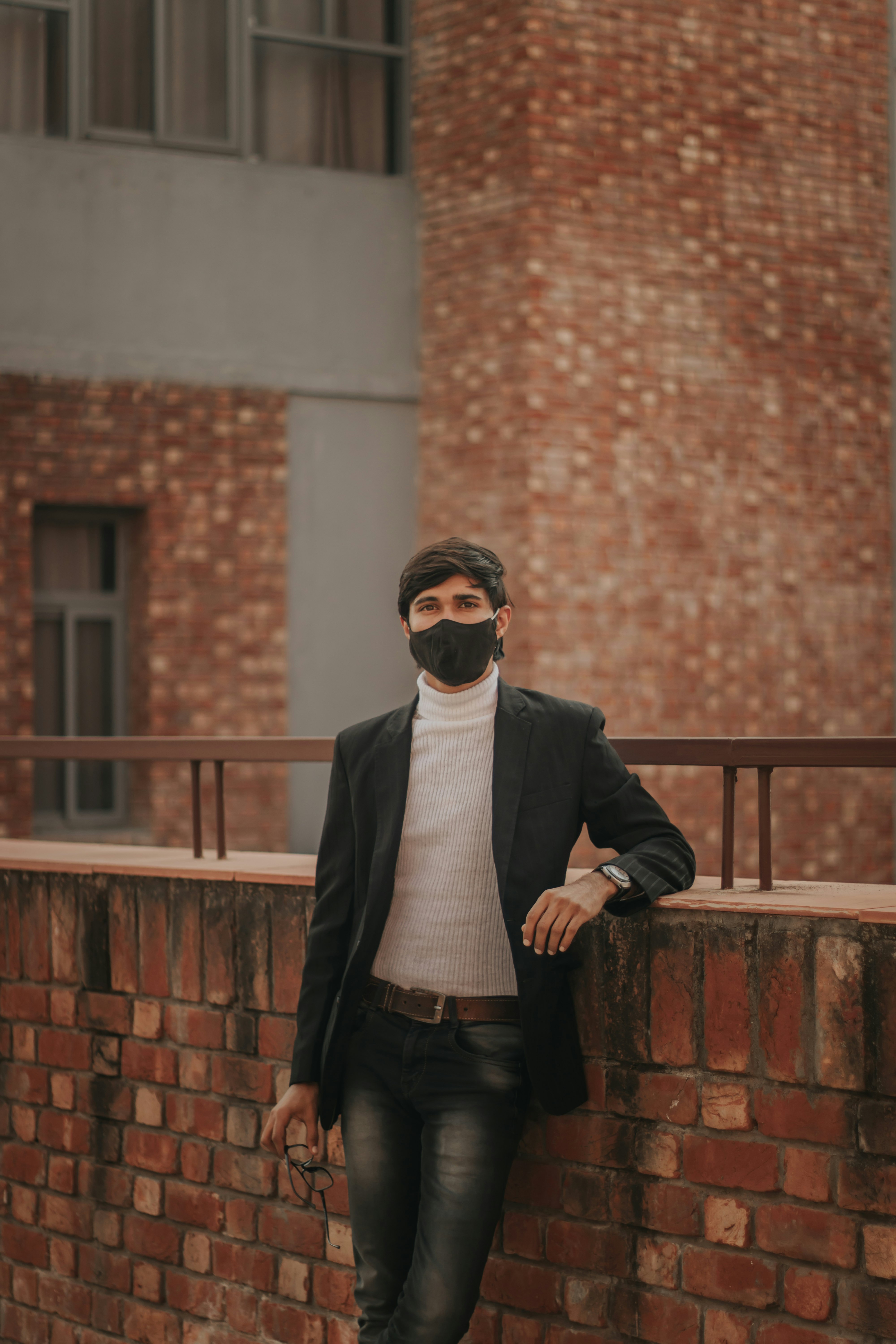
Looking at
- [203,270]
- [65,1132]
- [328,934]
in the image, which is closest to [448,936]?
[328,934]

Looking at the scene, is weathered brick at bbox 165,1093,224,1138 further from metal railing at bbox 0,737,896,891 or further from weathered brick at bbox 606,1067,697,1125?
weathered brick at bbox 606,1067,697,1125

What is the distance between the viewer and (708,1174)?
121 inches

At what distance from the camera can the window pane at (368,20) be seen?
33.5ft

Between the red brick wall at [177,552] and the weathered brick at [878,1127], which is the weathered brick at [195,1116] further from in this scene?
the red brick wall at [177,552]

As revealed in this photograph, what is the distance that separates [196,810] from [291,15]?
7.26 metres

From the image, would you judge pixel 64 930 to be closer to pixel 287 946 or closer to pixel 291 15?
pixel 287 946

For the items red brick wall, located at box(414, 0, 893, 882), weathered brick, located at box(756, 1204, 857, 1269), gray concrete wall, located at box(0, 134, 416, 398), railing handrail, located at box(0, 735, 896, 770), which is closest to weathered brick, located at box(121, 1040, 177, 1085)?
railing handrail, located at box(0, 735, 896, 770)

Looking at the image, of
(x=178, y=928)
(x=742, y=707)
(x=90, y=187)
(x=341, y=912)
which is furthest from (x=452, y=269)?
(x=341, y=912)

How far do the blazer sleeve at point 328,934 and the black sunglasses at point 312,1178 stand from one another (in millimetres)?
382

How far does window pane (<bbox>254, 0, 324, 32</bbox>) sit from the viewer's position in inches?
394

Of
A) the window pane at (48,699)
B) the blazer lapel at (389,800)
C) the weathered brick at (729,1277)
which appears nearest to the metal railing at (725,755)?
the blazer lapel at (389,800)

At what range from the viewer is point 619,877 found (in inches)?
116

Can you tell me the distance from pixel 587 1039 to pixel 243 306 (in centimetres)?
722

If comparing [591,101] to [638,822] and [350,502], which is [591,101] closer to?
[350,502]
